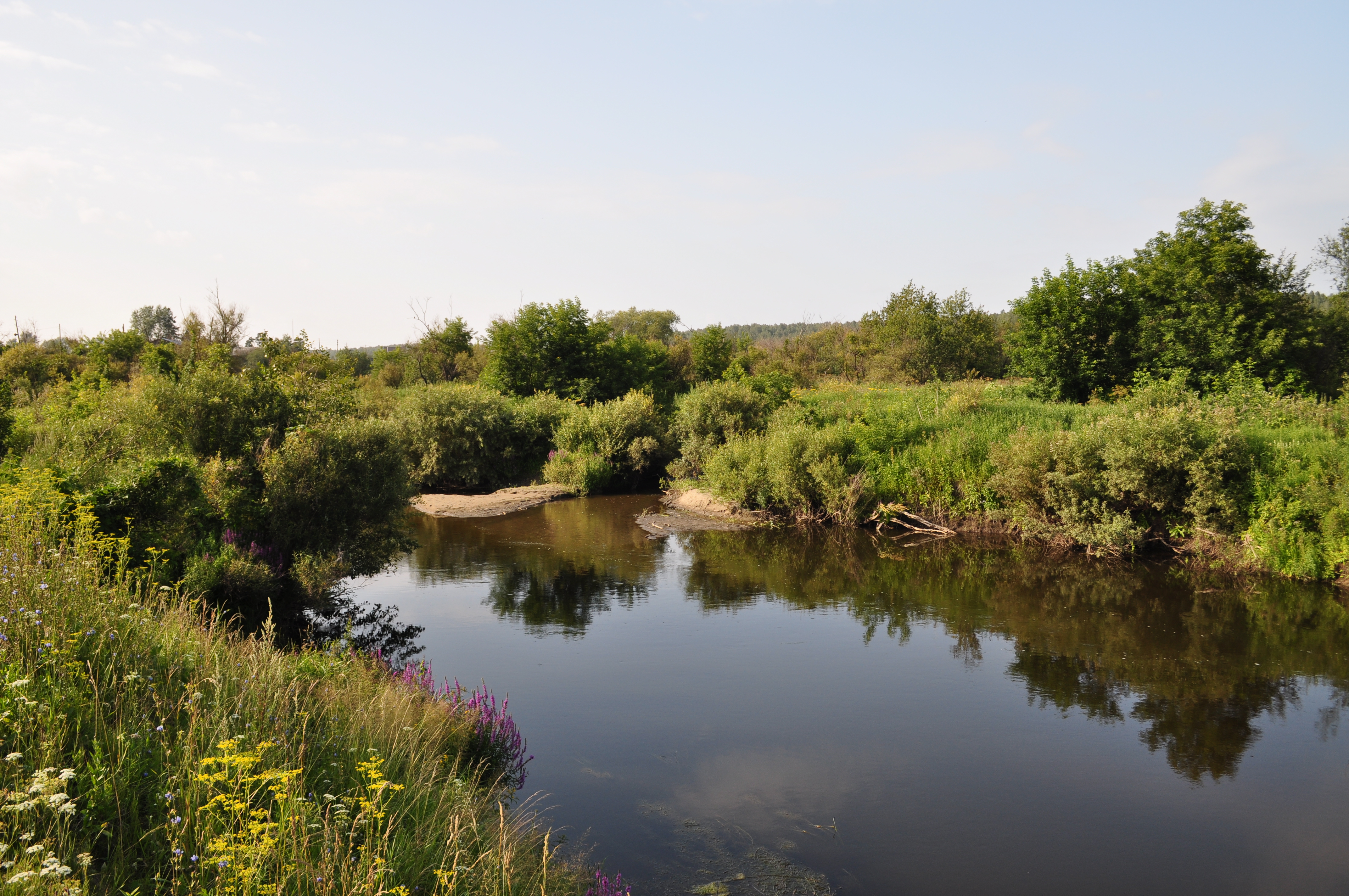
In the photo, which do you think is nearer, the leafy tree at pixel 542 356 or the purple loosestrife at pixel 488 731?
the purple loosestrife at pixel 488 731

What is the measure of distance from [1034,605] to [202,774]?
12.5m

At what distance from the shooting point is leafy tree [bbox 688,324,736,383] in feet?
145

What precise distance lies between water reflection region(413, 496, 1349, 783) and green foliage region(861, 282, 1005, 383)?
2398 cm

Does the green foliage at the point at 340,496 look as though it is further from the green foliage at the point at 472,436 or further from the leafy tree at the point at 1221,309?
the leafy tree at the point at 1221,309

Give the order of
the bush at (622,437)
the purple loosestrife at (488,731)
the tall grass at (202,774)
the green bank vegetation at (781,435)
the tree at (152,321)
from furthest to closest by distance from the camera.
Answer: the tree at (152,321) < the bush at (622,437) < the green bank vegetation at (781,435) < the purple loosestrife at (488,731) < the tall grass at (202,774)

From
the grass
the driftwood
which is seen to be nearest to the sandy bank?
the grass

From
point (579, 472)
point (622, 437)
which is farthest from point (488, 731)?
point (622, 437)

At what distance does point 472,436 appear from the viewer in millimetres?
26312

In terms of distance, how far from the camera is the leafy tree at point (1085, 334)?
2734cm

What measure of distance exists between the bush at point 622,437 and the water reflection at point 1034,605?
6438mm

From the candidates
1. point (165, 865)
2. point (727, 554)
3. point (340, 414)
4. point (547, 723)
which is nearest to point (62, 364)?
point (340, 414)

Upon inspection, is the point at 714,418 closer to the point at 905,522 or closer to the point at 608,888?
the point at 905,522

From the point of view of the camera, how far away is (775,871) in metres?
6.05

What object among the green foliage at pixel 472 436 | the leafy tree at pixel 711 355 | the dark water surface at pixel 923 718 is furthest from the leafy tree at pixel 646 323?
the dark water surface at pixel 923 718
